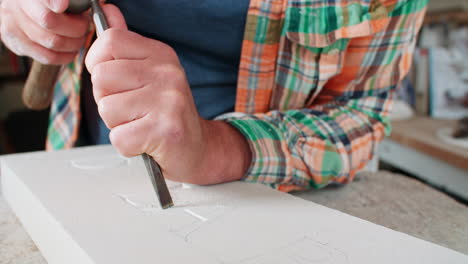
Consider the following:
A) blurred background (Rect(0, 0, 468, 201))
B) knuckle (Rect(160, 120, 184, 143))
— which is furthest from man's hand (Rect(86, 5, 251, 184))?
blurred background (Rect(0, 0, 468, 201))

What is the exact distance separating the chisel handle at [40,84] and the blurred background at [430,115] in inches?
20.9

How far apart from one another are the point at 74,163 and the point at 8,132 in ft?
5.45

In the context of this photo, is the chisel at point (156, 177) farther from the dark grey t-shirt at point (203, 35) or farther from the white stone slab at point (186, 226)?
the dark grey t-shirt at point (203, 35)

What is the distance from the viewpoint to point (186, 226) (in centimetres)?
36

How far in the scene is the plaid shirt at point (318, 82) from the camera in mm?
536

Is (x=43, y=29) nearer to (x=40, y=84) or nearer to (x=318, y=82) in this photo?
(x=40, y=84)

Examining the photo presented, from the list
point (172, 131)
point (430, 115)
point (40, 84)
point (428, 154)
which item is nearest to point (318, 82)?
point (172, 131)

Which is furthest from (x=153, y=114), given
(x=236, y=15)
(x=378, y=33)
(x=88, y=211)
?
(x=378, y=33)

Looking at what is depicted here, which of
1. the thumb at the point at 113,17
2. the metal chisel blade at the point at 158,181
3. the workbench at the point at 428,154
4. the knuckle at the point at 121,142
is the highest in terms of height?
the thumb at the point at 113,17

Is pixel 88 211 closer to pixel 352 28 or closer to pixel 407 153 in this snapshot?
pixel 352 28

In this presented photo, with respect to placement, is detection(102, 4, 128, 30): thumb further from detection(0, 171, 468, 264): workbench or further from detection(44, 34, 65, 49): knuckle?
detection(0, 171, 468, 264): workbench

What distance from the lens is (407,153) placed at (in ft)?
4.19

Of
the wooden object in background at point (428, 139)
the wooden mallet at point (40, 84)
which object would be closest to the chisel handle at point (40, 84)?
the wooden mallet at point (40, 84)

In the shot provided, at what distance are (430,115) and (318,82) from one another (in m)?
1.09
